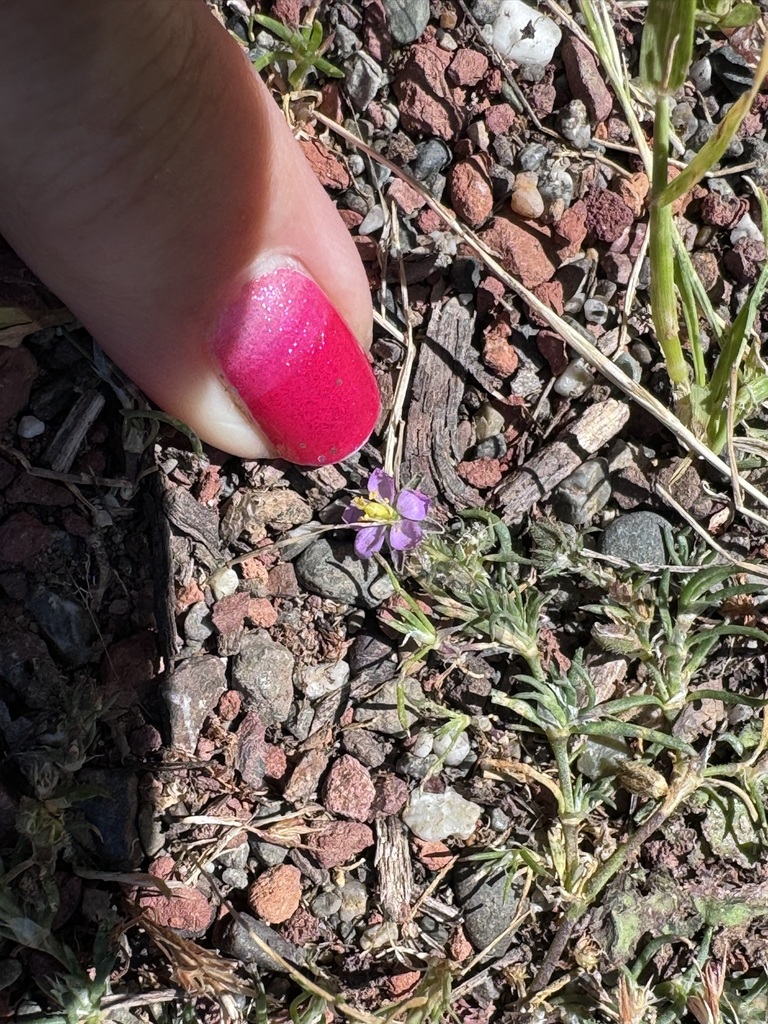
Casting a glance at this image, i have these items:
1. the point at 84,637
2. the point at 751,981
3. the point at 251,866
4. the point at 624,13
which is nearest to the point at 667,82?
the point at 624,13

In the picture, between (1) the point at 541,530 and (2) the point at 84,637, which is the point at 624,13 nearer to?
(1) the point at 541,530

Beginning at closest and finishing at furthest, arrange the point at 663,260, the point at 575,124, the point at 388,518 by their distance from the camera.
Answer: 1. the point at 663,260
2. the point at 388,518
3. the point at 575,124

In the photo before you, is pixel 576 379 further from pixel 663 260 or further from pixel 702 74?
pixel 702 74

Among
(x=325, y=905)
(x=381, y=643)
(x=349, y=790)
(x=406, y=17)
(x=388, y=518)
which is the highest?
(x=406, y=17)

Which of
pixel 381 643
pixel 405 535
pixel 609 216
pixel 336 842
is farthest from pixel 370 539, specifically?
pixel 609 216

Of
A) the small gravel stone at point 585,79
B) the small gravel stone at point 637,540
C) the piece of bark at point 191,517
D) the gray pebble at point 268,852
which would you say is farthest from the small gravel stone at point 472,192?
the gray pebble at point 268,852

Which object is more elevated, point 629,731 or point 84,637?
point 84,637
